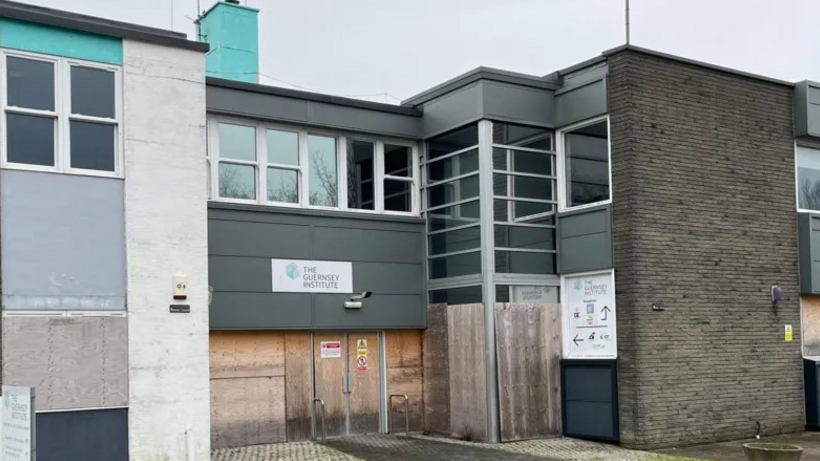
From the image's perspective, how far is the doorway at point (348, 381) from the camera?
52.6ft

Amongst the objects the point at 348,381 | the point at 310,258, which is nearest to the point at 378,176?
the point at 310,258

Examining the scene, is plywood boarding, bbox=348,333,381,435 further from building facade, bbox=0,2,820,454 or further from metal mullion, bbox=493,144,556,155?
metal mullion, bbox=493,144,556,155

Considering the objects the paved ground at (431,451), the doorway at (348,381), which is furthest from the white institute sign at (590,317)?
the doorway at (348,381)

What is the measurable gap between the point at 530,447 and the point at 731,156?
19.8ft

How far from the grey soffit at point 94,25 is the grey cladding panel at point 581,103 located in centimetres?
630

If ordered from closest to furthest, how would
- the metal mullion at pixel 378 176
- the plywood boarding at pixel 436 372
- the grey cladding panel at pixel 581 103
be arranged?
1. the grey cladding panel at pixel 581 103
2. the plywood boarding at pixel 436 372
3. the metal mullion at pixel 378 176

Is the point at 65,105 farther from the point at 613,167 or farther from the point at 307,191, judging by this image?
the point at 613,167

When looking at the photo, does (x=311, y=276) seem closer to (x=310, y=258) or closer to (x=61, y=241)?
(x=310, y=258)

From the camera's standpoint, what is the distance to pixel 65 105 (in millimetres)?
12133

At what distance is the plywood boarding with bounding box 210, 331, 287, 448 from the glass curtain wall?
10.3 feet

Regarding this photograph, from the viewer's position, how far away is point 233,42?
19.4 meters

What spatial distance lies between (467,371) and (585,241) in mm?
2884

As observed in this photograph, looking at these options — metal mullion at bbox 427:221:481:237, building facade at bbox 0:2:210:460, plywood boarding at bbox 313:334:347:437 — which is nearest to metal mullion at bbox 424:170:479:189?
metal mullion at bbox 427:221:481:237

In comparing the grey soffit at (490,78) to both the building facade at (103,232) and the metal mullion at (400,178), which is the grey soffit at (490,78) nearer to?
the metal mullion at (400,178)
